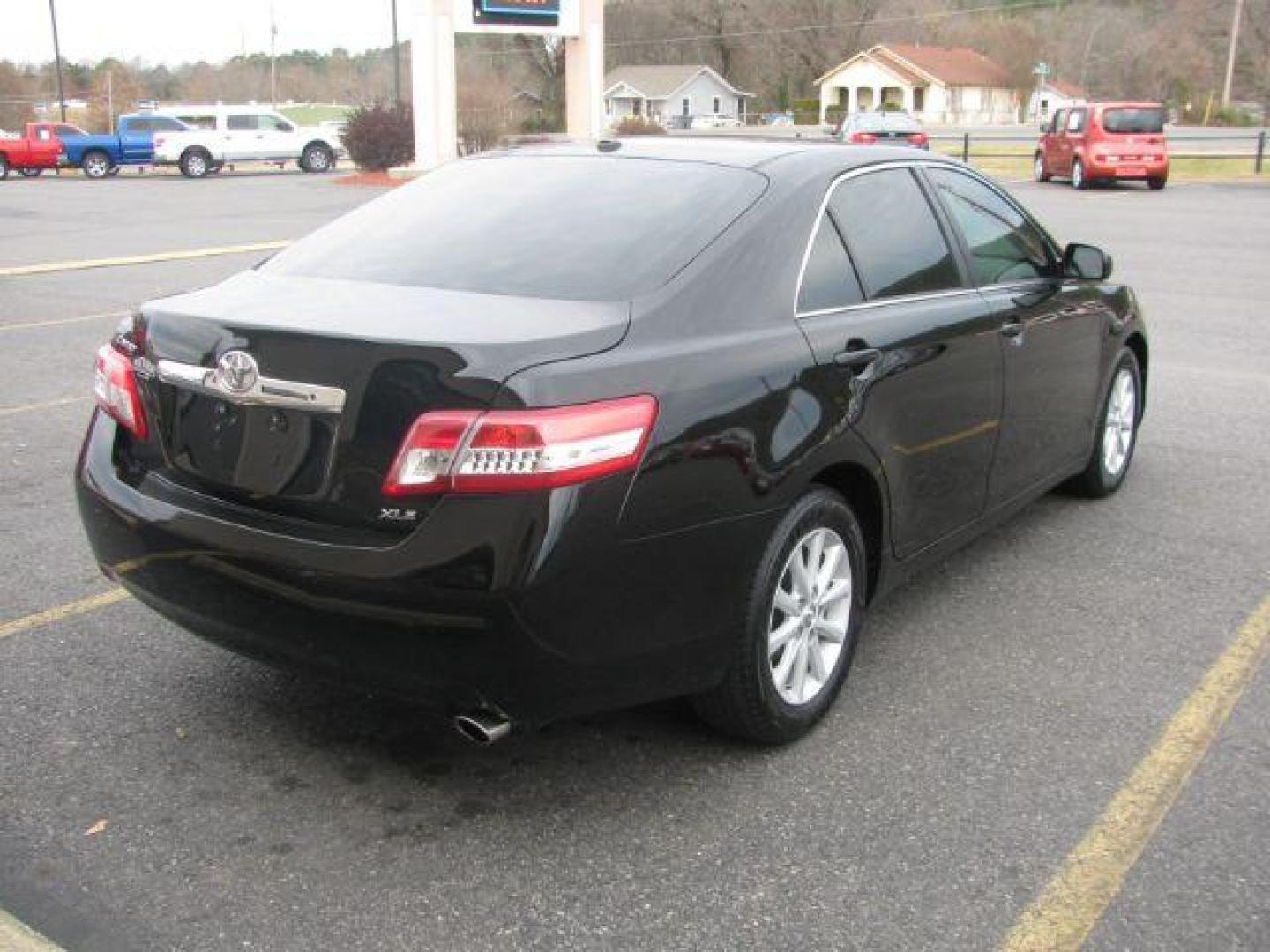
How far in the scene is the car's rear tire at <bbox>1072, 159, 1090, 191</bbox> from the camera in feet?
89.8

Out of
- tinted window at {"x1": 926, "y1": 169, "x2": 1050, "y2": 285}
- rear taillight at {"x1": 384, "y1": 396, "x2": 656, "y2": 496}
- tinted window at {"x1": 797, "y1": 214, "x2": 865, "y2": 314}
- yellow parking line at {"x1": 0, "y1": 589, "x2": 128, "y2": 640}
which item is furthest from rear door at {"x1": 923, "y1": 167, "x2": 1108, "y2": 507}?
yellow parking line at {"x1": 0, "y1": 589, "x2": 128, "y2": 640}

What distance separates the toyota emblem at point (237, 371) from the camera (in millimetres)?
3061

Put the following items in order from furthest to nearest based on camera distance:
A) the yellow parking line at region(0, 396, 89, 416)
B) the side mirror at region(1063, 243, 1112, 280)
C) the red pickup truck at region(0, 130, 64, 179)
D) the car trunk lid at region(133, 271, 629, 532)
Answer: the red pickup truck at region(0, 130, 64, 179) < the yellow parking line at region(0, 396, 89, 416) < the side mirror at region(1063, 243, 1112, 280) < the car trunk lid at region(133, 271, 629, 532)

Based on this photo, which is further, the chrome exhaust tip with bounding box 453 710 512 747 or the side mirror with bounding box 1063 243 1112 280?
the side mirror with bounding box 1063 243 1112 280

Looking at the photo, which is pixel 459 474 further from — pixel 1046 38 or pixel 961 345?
pixel 1046 38

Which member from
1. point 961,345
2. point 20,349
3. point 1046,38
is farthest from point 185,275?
point 1046,38

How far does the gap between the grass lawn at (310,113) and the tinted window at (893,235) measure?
77.8 m

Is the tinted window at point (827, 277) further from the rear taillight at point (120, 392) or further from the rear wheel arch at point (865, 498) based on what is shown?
the rear taillight at point (120, 392)

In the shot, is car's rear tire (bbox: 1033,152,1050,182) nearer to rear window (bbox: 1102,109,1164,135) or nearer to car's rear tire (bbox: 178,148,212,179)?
rear window (bbox: 1102,109,1164,135)

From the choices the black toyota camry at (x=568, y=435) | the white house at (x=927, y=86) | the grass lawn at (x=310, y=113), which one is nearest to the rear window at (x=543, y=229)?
the black toyota camry at (x=568, y=435)

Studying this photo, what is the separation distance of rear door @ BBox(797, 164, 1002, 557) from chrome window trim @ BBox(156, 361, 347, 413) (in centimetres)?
133

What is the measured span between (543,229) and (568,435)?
1.08 metres

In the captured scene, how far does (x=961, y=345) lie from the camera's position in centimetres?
422

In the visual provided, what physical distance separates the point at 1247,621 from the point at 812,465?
79.5 inches
